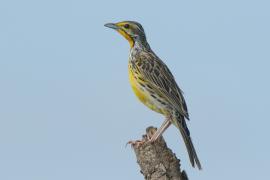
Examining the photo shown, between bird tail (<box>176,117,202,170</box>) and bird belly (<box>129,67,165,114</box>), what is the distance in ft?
1.72

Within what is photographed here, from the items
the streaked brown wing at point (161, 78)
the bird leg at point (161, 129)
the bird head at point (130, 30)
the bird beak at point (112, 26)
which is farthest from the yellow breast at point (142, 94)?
the bird beak at point (112, 26)

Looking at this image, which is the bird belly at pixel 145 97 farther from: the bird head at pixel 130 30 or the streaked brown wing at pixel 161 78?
the bird head at pixel 130 30

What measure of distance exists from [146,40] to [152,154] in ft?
18.4

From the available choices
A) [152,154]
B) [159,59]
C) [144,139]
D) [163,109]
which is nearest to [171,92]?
[163,109]

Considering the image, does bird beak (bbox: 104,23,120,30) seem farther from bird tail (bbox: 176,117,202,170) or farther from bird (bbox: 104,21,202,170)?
bird tail (bbox: 176,117,202,170)

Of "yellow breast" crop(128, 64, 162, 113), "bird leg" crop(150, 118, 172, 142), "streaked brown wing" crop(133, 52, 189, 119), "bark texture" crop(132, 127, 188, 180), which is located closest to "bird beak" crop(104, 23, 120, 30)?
"streaked brown wing" crop(133, 52, 189, 119)

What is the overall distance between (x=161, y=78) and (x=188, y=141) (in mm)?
1659

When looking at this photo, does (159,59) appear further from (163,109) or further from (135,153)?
(135,153)

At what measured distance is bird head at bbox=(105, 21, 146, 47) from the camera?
15.2 meters

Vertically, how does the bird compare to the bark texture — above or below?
above

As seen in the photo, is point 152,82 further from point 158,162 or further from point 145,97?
point 158,162

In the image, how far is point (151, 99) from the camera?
1403cm

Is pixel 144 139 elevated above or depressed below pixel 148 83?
below

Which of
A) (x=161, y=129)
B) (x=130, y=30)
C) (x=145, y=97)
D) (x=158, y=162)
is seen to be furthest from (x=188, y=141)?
(x=130, y=30)
